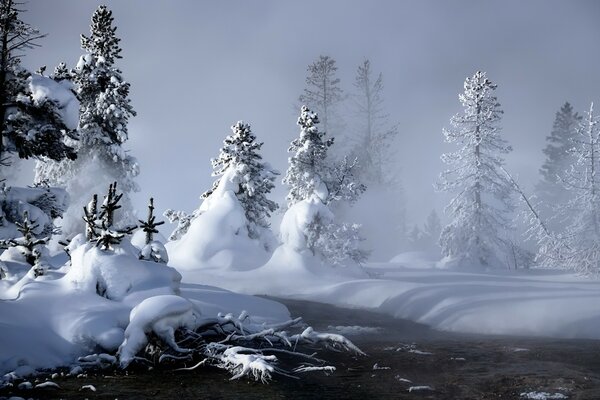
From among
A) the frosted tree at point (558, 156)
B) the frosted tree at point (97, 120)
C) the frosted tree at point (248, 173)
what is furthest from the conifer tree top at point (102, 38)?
the frosted tree at point (558, 156)

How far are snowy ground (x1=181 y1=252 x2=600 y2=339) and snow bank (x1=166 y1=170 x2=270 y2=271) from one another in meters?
1.45

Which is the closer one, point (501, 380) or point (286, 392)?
point (286, 392)

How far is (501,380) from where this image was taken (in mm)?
A: 8930

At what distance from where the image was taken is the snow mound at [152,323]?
31.1 feet

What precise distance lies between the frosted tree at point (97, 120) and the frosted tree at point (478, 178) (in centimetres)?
2011

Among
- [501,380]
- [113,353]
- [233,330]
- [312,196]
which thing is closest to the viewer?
[501,380]

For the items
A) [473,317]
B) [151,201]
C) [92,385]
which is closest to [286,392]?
[92,385]

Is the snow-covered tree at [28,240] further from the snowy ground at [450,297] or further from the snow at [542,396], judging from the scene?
the snow at [542,396]

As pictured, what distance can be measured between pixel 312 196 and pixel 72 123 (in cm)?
1529

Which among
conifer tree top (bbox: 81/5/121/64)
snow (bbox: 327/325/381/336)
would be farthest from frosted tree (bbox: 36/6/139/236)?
snow (bbox: 327/325/381/336)

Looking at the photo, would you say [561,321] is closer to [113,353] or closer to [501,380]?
[501,380]

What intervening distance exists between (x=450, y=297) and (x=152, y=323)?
1149cm

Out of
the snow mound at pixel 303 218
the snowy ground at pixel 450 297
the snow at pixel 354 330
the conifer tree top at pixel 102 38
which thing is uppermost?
the conifer tree top at pixel 102 38

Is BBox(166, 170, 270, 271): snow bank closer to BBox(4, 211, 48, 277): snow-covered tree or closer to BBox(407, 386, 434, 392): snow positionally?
BBox(4, 211, 48, 277): snow-covered tree
